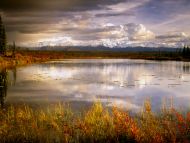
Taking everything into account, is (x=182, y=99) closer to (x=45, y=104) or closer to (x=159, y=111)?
(x=159, y=111)

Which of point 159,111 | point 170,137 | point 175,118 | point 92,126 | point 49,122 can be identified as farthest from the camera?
point 159,111

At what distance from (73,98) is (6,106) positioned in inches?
209

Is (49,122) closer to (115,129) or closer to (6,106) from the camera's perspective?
(115,129)

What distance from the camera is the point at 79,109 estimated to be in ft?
56.5

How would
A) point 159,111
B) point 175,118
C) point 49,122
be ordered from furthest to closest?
point 159,111 → point 175,118 → point 49,122

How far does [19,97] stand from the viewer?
22.1 m

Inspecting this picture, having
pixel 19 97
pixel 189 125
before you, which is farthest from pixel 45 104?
pixel 189 125

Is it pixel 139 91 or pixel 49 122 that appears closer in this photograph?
pixel 49 122

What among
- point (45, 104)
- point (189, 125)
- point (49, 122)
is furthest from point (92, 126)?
point (45, 104)

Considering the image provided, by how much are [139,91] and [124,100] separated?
4.91 meters

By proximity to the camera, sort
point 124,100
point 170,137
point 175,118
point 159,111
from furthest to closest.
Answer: point 124,100 → point 159,111 → point 175,118 → point 170,137

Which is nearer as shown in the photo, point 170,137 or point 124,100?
point 170,137

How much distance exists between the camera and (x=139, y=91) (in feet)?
84.4

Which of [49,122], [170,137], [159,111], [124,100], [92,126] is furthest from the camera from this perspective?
[124,100]
